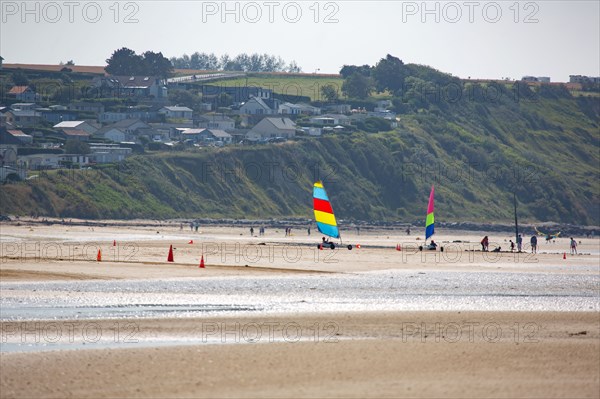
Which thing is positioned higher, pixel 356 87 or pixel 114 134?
pixel 356 87

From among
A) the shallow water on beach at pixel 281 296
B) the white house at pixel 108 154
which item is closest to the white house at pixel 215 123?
the white house at pixel 108 154

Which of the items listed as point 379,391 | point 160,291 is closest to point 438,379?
point 379,391

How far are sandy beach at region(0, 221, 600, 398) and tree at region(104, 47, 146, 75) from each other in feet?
347

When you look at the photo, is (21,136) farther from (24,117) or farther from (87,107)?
(87,107)

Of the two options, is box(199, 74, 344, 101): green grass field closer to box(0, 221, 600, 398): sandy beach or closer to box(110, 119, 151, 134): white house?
box(110, 119, 151, 134): white house

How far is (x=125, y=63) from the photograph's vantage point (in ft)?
452

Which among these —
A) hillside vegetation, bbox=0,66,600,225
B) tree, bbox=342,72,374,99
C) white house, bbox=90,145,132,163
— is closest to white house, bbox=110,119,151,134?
white house, bbox=90,145,132,163

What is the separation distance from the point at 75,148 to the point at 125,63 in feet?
176

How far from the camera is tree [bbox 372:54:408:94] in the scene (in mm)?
149250

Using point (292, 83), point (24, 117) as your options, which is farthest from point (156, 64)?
point (24, 117)

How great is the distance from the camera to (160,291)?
2536 centimetres

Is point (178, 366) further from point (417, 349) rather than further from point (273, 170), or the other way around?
point (273, 170)

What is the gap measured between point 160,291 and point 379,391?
40.4 ft

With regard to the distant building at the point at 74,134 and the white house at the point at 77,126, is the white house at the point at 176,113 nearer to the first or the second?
the white house at the point at 77,126
